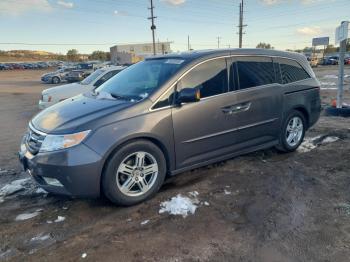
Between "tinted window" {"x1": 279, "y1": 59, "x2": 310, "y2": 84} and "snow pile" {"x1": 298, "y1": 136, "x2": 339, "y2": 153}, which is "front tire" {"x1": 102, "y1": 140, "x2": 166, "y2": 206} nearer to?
"tinted window" {"x1": 279, "y1": 59, "x2": 310, "y2": 84}

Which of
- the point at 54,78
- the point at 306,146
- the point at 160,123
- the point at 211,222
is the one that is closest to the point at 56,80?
the point at 54,78

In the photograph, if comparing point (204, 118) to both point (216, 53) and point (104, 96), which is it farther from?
point (104, 96)

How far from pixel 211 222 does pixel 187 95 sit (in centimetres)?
151

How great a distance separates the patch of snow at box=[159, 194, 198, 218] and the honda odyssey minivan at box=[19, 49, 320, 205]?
0.28 metres

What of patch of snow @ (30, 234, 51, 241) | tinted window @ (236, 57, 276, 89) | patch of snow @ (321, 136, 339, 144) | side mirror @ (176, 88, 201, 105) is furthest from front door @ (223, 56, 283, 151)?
patch of snow @ (30, 234, 51, 241)

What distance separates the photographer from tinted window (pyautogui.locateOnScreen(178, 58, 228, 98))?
4.16 metres

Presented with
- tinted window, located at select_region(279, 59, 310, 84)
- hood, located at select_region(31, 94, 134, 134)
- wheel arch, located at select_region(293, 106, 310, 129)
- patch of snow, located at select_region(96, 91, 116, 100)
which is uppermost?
tinted window, located at select_region(279, 59, 310, 84)

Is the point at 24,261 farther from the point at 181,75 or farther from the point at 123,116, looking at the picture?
the point at 181,75

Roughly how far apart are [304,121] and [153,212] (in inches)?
140

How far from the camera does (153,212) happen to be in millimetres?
3588

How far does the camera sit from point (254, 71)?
4836 millimetres

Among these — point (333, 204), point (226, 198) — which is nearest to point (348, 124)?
point (333, 204)

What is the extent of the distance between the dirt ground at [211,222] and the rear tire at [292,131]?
532mm

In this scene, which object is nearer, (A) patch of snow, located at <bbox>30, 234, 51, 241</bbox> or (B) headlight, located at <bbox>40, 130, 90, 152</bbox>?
(A) patch of snow, located at <bbox>30, 234, 51, 241</bbox>
